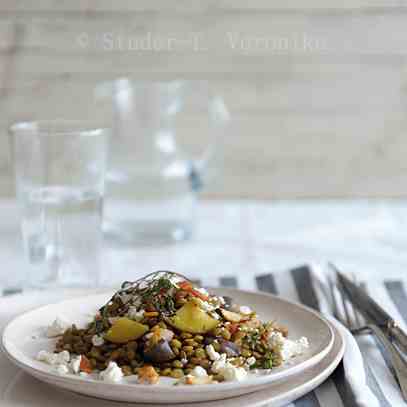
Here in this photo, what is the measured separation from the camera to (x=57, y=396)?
0.80 m

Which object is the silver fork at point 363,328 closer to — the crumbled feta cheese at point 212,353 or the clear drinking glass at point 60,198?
the crumbled feta cheese at point 212,353

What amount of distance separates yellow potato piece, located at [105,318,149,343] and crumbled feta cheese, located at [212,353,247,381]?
0.09 metres

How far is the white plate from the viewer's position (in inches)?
29.7

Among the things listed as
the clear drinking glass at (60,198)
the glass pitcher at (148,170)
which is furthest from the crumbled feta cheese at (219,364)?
the glass pitcher at (148,170)

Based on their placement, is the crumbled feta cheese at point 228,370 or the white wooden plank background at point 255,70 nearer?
the crumbled feta cheese at point 228,370

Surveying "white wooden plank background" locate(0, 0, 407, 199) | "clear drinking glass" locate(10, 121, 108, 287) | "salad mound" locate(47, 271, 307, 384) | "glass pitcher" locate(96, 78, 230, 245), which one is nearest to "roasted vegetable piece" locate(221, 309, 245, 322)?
"salad mound" locate(47, 271, 307, 384)

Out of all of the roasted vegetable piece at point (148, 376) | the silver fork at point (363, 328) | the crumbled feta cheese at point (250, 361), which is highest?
the roasted vegetable piece at point (148, 376)

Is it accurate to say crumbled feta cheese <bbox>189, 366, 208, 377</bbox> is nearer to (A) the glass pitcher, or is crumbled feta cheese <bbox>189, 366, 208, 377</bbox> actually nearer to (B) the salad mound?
(B) the salad mound

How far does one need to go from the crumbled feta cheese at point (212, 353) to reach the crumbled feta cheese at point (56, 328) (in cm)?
19

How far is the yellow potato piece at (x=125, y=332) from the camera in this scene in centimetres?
86

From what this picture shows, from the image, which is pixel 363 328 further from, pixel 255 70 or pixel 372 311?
pixel 255 70

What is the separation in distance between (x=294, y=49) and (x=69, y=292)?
1215 millimetres

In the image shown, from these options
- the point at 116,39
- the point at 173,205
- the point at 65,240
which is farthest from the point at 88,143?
the point at 116,39

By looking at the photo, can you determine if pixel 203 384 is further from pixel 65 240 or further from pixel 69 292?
pixel 65 240
